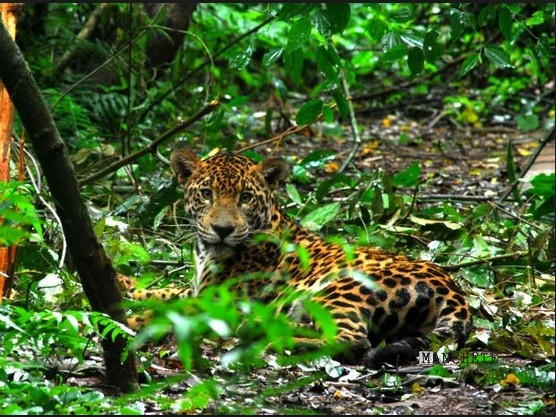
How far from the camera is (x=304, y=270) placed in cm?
661

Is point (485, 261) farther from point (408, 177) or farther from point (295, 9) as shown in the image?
point (295, 9)

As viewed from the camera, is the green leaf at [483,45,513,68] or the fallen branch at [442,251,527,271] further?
the fallen branch at [442,251,527,271]

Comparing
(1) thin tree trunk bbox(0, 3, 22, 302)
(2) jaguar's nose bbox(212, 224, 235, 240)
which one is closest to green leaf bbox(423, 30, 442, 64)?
(2) jaguar's nose bbox(212, 224, 235, 240)

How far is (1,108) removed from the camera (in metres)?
5.88

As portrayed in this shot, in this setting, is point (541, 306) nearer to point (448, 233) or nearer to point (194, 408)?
point (448, 233)

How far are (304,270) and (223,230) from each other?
58 cm

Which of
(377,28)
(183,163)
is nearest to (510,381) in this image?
(377,28)

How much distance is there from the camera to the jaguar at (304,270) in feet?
18.9

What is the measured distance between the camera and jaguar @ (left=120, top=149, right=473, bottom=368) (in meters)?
5.75

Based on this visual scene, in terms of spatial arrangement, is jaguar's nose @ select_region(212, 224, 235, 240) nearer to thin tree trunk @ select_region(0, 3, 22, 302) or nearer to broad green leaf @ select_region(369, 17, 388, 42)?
thin tree trunk @ select_region(0, 3, 22, 302)

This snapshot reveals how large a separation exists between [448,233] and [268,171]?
164 centimetres

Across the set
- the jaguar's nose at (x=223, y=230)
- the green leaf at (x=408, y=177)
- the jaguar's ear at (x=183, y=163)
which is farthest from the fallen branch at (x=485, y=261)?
the jaguar's ear at (x=183, y=163)

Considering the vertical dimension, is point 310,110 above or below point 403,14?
below

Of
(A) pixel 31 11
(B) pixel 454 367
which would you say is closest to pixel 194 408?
(B) pixel 454 367
